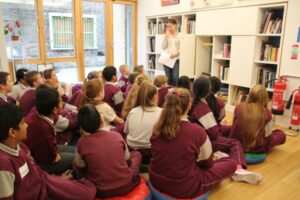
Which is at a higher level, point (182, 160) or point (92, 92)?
point (92, 92)

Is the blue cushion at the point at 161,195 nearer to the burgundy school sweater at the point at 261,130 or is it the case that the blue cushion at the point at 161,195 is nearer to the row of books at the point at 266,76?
the burgundy school sweater at the point at 261,130

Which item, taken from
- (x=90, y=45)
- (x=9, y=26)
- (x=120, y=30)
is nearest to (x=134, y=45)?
(x=120, y=30)

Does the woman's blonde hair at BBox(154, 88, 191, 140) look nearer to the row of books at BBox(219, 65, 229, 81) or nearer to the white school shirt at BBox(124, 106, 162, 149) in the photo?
the white school shirt at BBox(124, 106, 162, 149)

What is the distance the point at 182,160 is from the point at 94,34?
5.21 m

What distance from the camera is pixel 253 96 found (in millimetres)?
2545

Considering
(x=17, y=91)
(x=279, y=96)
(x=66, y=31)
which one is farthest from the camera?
(x=66, y=31)

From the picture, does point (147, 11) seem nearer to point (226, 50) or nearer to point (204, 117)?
point (226, 50)

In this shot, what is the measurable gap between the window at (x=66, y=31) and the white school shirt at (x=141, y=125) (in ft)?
13.7

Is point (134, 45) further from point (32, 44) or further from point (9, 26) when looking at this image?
point (9, 26)

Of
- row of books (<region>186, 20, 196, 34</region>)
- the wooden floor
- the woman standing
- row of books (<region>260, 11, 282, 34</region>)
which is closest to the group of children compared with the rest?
the wooden floor

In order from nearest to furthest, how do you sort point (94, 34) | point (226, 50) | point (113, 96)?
point (113, 96), point (226, 50), point (94, 34)

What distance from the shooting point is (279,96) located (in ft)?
12.2

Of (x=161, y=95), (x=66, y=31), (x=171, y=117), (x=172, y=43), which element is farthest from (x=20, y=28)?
(x=171, y=117)

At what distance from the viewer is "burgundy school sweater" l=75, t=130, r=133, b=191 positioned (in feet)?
5.48
